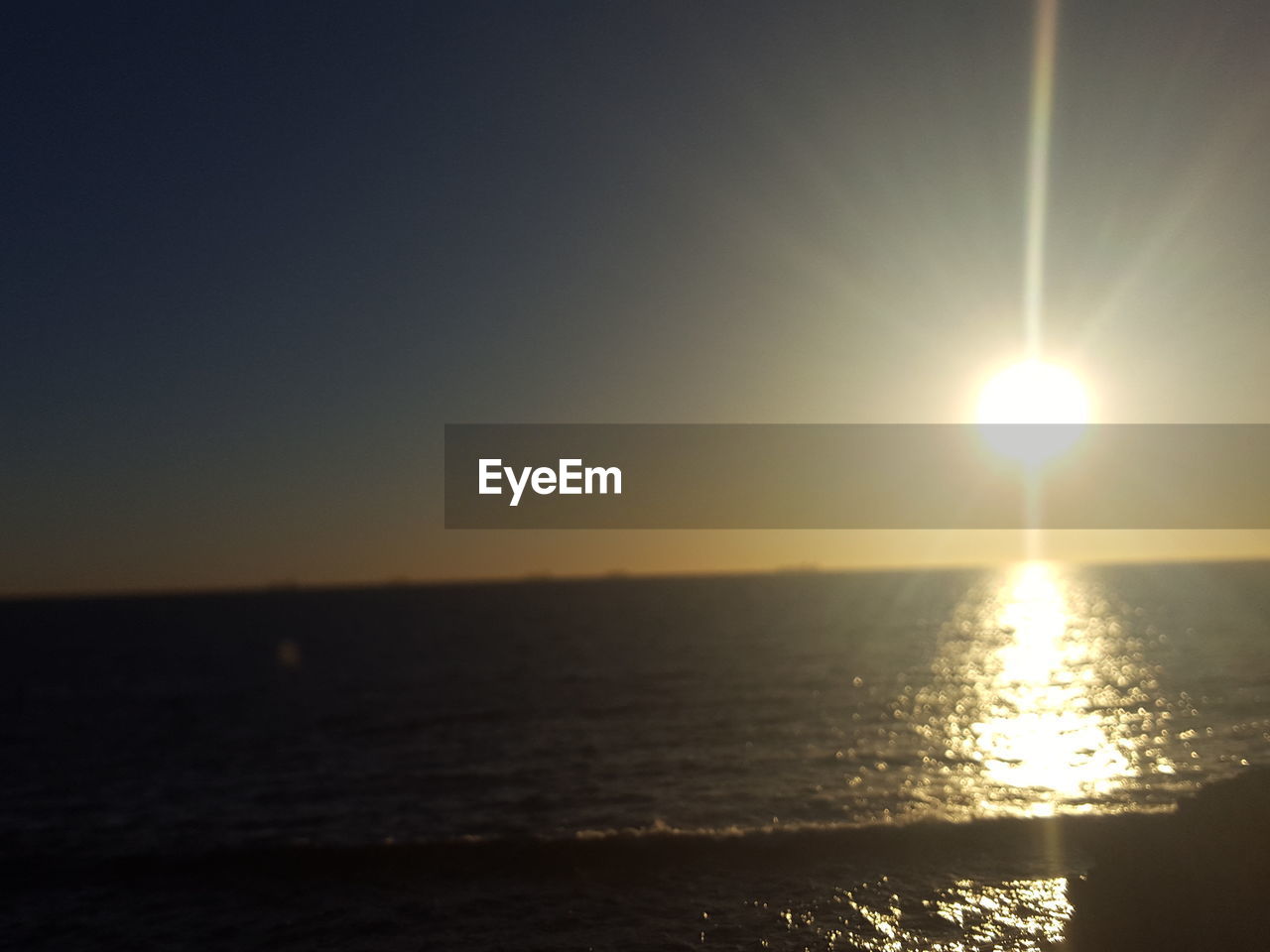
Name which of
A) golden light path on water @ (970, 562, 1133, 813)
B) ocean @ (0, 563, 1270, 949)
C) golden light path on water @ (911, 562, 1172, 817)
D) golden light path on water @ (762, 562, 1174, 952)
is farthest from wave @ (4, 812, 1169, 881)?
golden light path on water @ (970, 562, 1133, 813)

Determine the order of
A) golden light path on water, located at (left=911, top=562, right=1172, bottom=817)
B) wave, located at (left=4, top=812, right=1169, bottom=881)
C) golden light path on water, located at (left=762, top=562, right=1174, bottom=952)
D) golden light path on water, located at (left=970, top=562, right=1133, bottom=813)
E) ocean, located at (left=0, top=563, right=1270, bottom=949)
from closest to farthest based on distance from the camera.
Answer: golden light path on water, located at (left=762, top=562, right=1174, bottom=952)
ocean, located at (left=0, top=563, right=1270, bottom=949)
wave, located at (left=4, top=812, right=1169, bottom=881)
golden light path on water, located at (left=911, top=562, right=1172, bottom=817)
golden light path on water, located at (left=970, top=562, right=1133, bottom=813)

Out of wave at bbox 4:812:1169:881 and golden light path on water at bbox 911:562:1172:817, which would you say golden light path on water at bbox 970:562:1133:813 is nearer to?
golden light path on water at bbox 911:562:1172:817

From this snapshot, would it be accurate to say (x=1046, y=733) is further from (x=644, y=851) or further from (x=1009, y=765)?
(x=644, y=851)

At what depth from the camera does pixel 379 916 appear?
2478cm

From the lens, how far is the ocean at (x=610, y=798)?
2414 cm

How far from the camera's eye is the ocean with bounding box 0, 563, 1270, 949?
950 inches

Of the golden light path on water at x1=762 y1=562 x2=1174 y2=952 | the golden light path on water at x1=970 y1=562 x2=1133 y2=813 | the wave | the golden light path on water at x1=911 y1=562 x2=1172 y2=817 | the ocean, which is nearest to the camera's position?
the golden light path on water at x1=762 y1=562 x2=1174 y2=952

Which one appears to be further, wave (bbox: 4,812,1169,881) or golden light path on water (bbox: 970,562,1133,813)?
golden light path on water (bbox: 970,562,1133,813)

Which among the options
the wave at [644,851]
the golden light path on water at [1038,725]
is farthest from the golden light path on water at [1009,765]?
the wave at [644,851]

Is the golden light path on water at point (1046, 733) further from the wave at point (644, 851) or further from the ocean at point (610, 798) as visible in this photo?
the wave at point (644, 851)

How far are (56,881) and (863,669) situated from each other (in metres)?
61.5

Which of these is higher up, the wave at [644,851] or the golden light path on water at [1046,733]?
the golden light path on water at [1046,733]

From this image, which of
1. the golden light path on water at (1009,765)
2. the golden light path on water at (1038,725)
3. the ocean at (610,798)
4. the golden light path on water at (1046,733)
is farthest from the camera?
the golden light path on water at (1046,733)

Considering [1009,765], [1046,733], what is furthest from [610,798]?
[1046,733]
